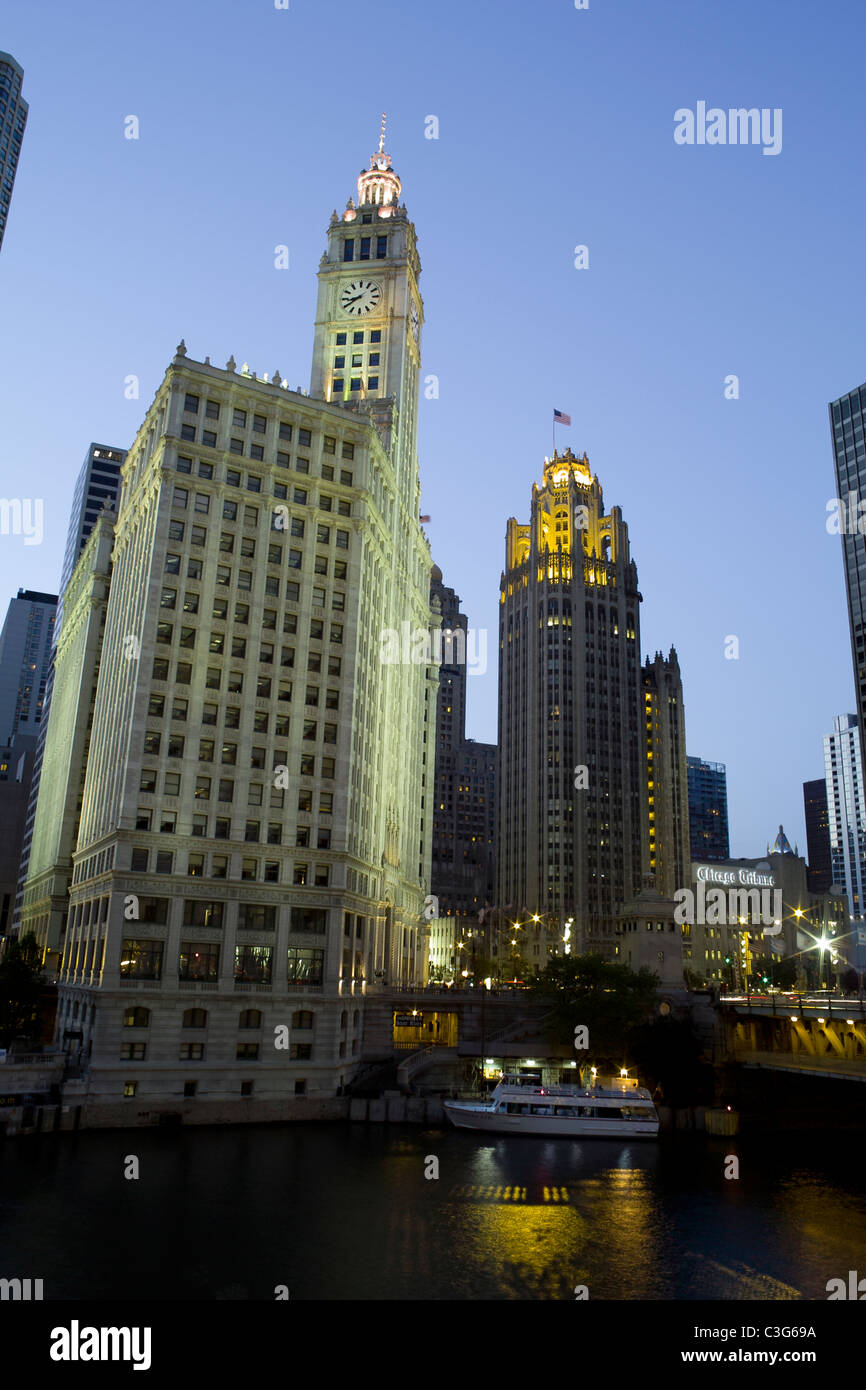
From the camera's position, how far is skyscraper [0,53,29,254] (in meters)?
189

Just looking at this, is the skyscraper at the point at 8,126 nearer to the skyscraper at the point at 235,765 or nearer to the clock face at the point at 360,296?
the clock face at the point at 360,296

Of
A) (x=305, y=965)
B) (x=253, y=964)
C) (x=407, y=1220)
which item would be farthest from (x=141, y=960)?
(x=407, y=1220)

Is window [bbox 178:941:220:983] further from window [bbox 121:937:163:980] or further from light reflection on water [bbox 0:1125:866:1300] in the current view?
light reflection on water [bbox 0:1125:866:1300]

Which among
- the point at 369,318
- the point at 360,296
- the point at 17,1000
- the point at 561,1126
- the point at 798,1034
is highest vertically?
the point at 360,296

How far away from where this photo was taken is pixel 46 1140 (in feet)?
196

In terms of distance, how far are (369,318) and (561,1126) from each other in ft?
283

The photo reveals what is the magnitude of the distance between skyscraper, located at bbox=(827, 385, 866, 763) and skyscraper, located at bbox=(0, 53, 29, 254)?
16618 centimetres

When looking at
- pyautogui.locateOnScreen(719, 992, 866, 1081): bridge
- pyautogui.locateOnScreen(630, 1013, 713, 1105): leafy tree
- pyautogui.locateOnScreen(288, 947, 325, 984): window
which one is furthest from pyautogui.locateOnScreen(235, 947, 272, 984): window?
pyautogui.locateOnScreen(719, 992, 866, 1081): bridge

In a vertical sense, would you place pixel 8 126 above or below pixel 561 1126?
above

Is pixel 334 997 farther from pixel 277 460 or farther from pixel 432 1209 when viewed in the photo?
pixel 277 460

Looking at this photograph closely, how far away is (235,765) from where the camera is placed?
2972 inches

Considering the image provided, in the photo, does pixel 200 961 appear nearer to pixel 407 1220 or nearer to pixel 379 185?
pixel 407 1220

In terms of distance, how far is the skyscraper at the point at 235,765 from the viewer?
69.2 m
